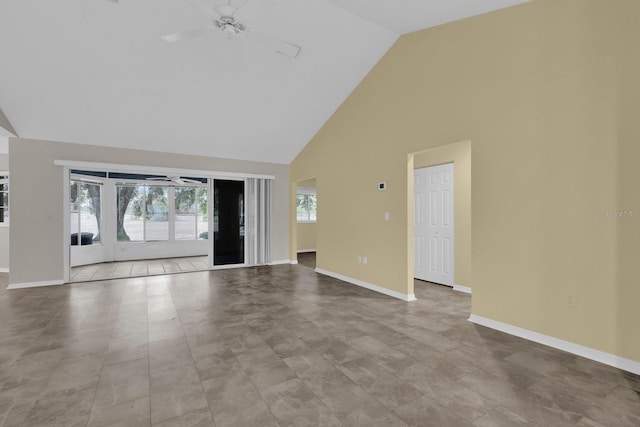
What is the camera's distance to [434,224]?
5309mm

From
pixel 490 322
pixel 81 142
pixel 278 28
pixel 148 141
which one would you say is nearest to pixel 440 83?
pixel 278 28

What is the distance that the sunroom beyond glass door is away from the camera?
6852 millimetres

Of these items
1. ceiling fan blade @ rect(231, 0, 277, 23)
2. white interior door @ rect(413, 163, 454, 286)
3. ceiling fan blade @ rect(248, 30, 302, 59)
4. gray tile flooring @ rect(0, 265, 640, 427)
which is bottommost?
gray tile flooring @ rect(0, 265, 640, 427)

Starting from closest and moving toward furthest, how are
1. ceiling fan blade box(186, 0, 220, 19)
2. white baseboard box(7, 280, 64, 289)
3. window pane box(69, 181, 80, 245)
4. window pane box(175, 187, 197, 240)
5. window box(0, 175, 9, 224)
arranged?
ceiling fan blade box(186, 0, 220, 19)
white baseboard box(7, 280, 64, 289)
window box(0, 175, 9, 224)
window pane box(69, 181, 80, 245)
window pane box(175, 187, 197, 240)

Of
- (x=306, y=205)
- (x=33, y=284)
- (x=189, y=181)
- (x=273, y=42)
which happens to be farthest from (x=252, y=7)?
(x=306, y=205)

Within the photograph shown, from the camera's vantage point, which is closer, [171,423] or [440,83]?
[171,423]

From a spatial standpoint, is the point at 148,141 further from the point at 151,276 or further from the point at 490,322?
the point at 490,322

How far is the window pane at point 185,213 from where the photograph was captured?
28.9ft

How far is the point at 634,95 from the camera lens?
233 centimetres

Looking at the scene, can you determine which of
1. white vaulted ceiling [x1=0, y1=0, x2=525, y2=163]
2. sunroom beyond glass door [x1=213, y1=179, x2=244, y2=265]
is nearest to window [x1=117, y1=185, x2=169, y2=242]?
sunroom beyond glass door [x1=213, y1=179, x2=244, y2=265]

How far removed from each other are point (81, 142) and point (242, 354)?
516 cm

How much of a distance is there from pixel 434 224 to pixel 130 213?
7795 millimetres

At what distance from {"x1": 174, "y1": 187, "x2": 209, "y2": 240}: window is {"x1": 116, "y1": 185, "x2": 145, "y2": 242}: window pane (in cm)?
91

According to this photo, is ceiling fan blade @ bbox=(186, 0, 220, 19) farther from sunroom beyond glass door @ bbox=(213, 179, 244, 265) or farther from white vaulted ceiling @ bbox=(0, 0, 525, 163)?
sunroom beyond glass door @ bbox=(213, 179, 244, 265)
